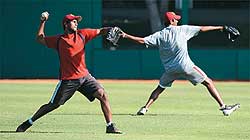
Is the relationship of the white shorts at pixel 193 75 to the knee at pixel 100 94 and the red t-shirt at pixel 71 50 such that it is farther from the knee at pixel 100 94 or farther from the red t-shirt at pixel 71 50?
the red t-shirt at pixel 71 50

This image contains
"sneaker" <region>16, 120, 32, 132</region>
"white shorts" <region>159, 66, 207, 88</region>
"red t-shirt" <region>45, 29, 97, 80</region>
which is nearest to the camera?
"red t-shirt" <region>45, 29, 97, 80</region>

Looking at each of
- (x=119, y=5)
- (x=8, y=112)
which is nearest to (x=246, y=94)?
(x=8, y=112)

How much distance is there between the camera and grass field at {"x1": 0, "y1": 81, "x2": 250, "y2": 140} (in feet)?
38.4

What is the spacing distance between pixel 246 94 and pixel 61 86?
10362 mm

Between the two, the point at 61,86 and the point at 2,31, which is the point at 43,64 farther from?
the point at 61,86

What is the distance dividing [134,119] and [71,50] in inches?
111

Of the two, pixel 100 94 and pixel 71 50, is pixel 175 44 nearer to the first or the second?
pixel 100 94

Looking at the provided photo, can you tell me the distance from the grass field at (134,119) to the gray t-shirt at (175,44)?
0.97 m

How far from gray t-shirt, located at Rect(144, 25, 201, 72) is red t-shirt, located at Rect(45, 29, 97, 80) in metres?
2.75

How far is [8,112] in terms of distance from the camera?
15.4 metres

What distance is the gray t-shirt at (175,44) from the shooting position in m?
14.5

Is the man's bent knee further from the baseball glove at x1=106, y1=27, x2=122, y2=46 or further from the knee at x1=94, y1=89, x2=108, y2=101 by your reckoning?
the baseball glove at x1=106, y1=27, x2=122, y2=46

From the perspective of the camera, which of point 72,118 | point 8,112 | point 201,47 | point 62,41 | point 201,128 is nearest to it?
point 62,41

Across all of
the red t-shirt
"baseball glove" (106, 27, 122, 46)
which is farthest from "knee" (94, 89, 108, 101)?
"baseball glove" (106, 27, 122, 46)
